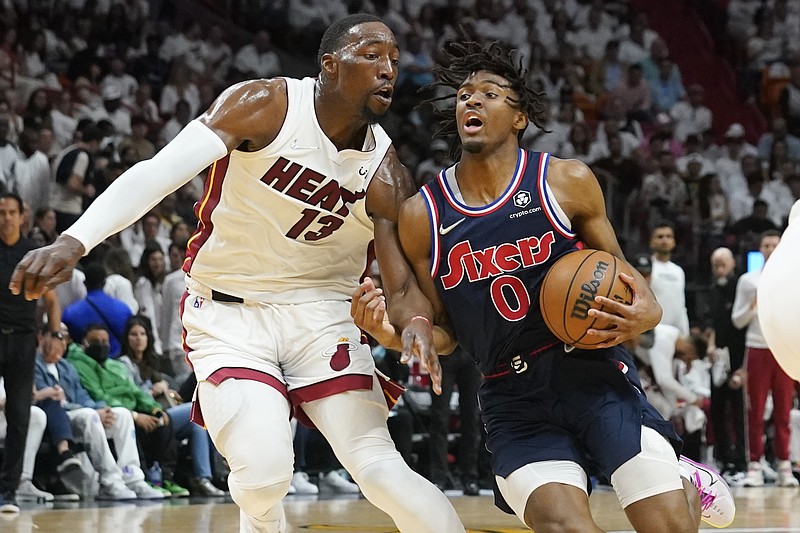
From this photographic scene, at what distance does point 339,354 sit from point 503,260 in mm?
775

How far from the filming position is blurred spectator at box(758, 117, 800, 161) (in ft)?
55.2

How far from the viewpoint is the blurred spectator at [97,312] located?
945cm

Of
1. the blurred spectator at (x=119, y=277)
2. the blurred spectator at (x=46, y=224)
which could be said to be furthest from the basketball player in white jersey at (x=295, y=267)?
the blurred spectator at (x=46, y=224)

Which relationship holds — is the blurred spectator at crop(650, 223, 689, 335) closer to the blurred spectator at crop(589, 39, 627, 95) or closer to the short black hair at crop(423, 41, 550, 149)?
the short black hair at crop(423, 41, 550, 149)

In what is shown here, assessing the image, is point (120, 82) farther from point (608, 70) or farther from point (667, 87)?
point (667, 87)

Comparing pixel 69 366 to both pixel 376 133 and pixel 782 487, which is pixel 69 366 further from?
pixel 782 487

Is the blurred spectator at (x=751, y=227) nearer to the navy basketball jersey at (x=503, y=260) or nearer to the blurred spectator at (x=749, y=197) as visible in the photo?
the blurred spectator at (x=749, y=197)

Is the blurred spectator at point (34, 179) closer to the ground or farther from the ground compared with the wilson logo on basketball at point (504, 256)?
farther from the ground

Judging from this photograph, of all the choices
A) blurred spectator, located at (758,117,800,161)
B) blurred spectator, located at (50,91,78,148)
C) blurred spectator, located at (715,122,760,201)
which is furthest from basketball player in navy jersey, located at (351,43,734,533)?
blurred spectator, located at (758,117,800,161)

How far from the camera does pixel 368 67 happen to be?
4688 millimetres

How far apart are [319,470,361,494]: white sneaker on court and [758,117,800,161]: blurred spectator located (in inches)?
374

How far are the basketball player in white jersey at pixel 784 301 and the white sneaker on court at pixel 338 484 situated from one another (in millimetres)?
7341

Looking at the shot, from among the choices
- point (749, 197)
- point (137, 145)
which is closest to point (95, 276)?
point (137, 145)

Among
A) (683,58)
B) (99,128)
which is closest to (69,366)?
(99,128)
